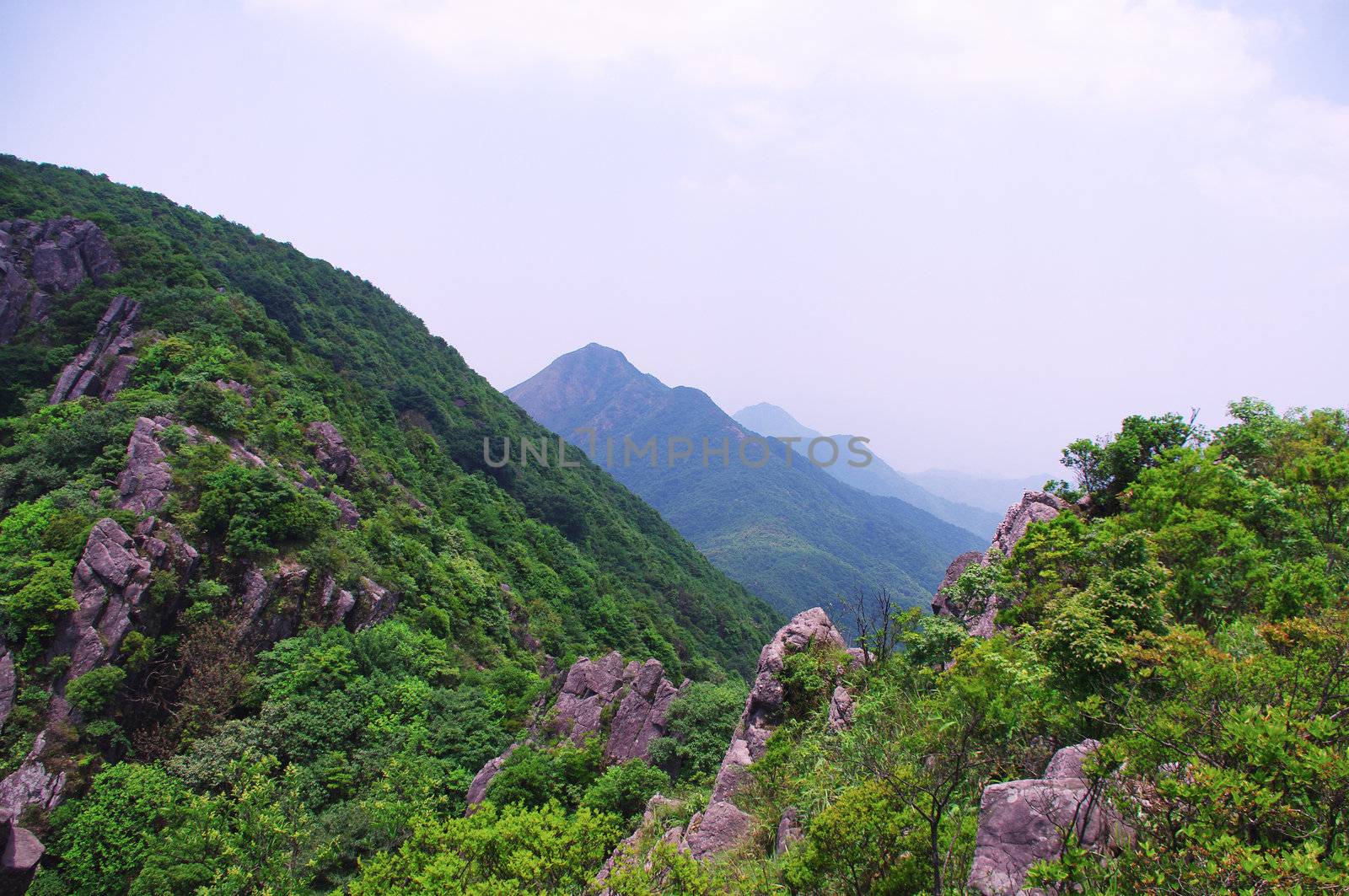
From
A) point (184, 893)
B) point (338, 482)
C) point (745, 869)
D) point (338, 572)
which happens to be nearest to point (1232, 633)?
point (745, 869)

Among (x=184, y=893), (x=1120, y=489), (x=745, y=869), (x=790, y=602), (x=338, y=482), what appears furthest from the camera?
(x=790, y=602)

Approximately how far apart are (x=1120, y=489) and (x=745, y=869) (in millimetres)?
17973

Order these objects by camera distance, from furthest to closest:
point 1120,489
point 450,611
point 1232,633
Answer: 1. point 450,611
2. point 1120,489
3. point 1232,633

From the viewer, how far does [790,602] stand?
9788 centimetres

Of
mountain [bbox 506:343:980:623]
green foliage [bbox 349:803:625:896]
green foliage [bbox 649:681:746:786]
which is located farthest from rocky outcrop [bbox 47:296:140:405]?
mountain [bbox 506:343:980:623]

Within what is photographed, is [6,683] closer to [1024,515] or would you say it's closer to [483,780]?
[483,780]

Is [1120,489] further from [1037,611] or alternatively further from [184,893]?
[184,893]

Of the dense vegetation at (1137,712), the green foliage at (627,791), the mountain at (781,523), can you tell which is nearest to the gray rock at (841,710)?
the dense vegetation at (1137,712)

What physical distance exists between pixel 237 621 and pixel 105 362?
56.8ft

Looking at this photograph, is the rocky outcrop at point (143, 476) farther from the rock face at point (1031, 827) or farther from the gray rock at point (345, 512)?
the rock face at point (1031, 827)

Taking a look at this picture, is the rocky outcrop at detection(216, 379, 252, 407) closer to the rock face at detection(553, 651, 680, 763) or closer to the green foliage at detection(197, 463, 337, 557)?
the green foliage at detection(197, 463, 337, 557)

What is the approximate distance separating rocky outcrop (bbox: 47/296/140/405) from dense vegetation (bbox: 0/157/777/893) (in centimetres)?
60

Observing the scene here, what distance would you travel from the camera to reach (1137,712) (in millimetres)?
7395

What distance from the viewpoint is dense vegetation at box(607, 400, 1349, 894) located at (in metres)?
5.03
